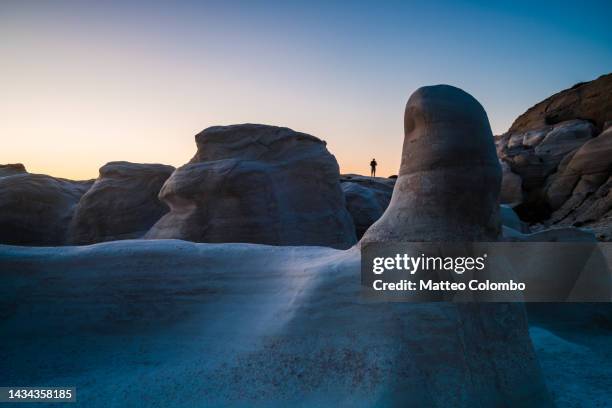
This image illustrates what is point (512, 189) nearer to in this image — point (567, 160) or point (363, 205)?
point (567, 160)


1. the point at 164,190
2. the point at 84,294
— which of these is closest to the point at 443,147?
the point at 84,294

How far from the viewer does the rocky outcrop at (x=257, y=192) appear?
9336 mm

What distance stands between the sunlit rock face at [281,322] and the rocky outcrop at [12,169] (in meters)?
15.9

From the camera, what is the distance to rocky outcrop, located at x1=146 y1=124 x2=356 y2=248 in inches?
368

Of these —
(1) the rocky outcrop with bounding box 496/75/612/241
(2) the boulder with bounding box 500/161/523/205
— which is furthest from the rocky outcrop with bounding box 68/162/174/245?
(2) the boulder with bounding box 500/161/523/205

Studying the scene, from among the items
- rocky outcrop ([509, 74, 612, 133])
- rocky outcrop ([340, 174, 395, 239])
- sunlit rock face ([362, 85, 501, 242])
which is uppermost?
rocky outcrop ([509, 74, 612, 133])

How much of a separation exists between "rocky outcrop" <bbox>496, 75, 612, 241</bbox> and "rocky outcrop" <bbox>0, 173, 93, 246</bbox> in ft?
50.7

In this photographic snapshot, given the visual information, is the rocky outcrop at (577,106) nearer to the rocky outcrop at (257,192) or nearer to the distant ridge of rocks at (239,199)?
the distant ridge of rocks at (239,199)

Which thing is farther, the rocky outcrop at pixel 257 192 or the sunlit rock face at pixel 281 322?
the rocky outcrop at pixel 257 192

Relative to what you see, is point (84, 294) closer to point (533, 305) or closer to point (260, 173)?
point (533, 305)

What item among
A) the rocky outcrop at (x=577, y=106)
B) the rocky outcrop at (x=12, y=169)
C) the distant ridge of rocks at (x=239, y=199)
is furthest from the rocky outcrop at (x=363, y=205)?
the rocky outcrop at (x=577, y=106)

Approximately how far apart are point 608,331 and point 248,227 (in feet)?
22.9

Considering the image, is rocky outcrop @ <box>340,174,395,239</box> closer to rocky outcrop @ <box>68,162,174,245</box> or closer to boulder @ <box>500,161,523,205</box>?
rocky outcrop @ <box>68,162,174,245</box>

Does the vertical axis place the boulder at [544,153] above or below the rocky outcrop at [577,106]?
below
